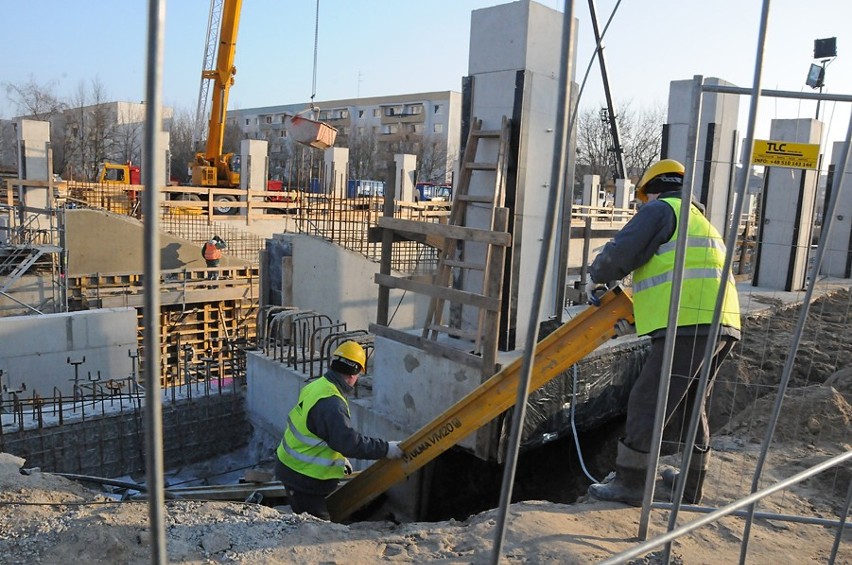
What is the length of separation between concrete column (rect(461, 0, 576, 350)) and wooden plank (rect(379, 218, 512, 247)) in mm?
573

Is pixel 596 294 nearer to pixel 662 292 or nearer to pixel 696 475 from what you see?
pixel 662 292

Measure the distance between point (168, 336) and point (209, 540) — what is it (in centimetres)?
1318

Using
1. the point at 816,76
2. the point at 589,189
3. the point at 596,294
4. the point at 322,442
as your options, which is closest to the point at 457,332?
the point at 322,442

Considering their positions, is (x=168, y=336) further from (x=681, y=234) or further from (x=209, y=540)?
(x=681, y=234)

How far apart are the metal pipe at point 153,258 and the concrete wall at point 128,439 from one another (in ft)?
21.7

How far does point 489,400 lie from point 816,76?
885 centimetres

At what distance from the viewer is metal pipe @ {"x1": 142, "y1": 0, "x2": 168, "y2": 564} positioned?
1.09 meters

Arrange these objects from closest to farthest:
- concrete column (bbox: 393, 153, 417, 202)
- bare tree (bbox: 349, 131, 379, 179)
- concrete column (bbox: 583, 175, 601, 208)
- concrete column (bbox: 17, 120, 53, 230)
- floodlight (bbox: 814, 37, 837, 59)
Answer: floodlight (bbox: 814, 37, 837, 59) → concrete column (bbox: 17, 120, 53, 230) → concrete column (bbox: 393, 153, 417, 202) → concrete column (bbox: 583, 175, 601, 208) → bare tree (bbox: 349, 131, 379, 179)

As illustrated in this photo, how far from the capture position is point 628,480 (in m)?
3.83

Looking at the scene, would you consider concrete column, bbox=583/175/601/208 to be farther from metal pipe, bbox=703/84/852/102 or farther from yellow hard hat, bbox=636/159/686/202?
metal pipe, bbox=703/84/852/102

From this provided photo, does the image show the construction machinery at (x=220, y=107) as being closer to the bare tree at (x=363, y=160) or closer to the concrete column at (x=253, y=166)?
the concrete column at (x=253, y=166)

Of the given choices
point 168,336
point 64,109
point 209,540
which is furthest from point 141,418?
point 64,109

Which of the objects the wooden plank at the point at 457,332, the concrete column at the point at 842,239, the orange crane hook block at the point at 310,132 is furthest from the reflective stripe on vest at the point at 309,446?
the concrete column at the point at 842,239

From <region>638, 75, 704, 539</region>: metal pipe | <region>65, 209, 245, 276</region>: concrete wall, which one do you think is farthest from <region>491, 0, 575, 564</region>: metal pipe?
<region>65, 209, 245, 276</region>: concrete wall
